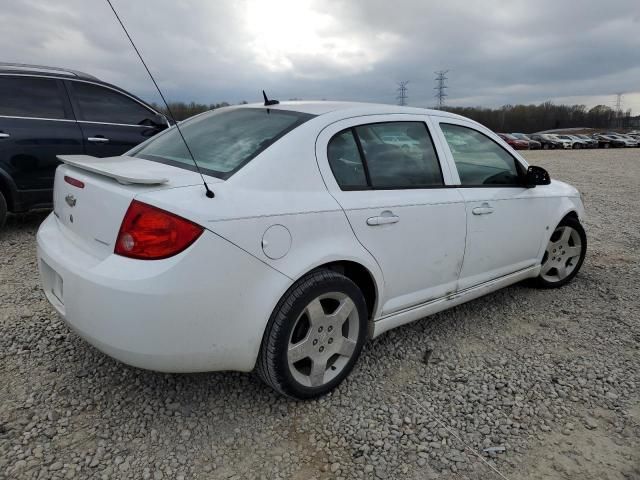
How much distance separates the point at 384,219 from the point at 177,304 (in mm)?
1179

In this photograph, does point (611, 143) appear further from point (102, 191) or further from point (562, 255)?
point (102, 191)

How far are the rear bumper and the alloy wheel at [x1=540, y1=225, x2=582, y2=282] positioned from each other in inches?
115

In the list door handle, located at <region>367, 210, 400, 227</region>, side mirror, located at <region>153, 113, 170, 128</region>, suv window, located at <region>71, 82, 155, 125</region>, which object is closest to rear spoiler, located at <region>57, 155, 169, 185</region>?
door handle, located at <region>367, 210, 400, 227</region>

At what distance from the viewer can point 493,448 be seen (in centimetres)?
216

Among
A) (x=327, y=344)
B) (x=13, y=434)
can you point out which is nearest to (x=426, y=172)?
(x=327, y=344)

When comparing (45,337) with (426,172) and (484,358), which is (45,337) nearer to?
(426,172)

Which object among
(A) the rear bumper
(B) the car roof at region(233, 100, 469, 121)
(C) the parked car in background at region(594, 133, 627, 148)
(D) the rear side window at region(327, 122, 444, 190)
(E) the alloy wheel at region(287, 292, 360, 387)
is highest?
(B) the car roof at region(233, 100, 469, 121)

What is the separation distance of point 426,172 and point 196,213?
155 cm

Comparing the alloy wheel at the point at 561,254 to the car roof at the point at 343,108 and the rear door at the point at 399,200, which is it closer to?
the rear door at the point at 399,200

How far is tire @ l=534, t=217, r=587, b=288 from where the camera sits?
4.04 meters

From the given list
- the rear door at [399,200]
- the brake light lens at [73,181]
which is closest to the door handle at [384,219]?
the rear door at [399,200]

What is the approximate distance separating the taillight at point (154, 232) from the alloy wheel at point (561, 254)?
3.25m

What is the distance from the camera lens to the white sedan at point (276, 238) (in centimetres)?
191

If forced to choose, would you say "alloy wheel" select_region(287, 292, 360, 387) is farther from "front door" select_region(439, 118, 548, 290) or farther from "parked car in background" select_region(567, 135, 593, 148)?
"parked car in background" select_region(567, 135, 593, 148)
